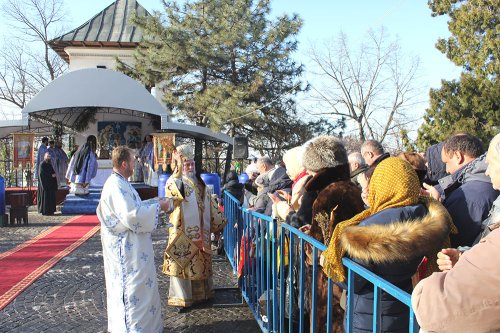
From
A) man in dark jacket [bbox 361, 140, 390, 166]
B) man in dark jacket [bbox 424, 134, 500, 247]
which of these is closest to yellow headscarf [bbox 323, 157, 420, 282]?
man in dark jacket [bbox 424, 134, 500, 247]

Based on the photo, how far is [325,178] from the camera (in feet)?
10.2

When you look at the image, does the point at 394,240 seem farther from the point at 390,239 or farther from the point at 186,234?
the point at 186,234

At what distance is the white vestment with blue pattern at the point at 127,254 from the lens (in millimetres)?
3832

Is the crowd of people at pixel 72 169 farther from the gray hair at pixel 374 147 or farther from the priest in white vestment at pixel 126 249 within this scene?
the gray hair at pixel 374 147

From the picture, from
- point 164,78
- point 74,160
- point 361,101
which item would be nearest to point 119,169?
point 74,160

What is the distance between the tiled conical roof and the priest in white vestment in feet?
75.0

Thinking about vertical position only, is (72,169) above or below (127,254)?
above

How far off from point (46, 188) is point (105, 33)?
16.5 m

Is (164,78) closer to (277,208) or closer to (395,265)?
(277,208)

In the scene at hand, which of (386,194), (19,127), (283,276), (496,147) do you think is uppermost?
(19,127)

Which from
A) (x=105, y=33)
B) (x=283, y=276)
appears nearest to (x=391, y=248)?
(x=283, y=276)

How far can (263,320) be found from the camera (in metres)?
3.97

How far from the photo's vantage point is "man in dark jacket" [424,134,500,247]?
270 centimetres

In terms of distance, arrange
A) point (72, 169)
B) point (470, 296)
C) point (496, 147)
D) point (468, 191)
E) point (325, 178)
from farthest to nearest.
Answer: point (72, 169) < point (325, 178) < point (468, 191) < point (496, 147) < point (470, 296)
